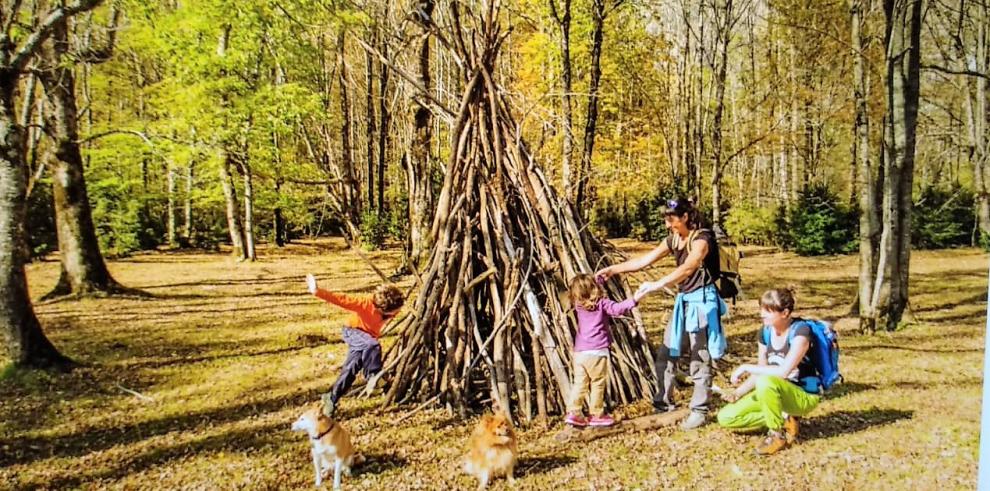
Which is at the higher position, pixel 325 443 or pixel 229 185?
pixel 229 185

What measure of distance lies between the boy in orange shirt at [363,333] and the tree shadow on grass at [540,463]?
126cm

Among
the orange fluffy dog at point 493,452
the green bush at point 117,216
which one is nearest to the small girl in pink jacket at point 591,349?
the orange fluffy dog at point 493,452

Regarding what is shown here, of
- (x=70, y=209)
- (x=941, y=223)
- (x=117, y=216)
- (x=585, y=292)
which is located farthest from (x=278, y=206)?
(x=941, y=223)

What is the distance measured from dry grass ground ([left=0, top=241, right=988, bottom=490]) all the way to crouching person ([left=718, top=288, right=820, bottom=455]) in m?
0.13

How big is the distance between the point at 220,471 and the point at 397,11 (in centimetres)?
1181

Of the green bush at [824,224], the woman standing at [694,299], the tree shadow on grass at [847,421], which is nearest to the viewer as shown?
the woman standing at [694,299]

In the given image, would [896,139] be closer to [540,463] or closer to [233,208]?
[540,463]

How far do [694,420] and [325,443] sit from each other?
7.84 ft

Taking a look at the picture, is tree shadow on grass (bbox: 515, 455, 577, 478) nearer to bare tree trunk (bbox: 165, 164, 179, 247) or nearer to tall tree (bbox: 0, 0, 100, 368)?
tall tree (bbox: 0, 0, 100, 368)

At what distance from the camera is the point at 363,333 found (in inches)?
160

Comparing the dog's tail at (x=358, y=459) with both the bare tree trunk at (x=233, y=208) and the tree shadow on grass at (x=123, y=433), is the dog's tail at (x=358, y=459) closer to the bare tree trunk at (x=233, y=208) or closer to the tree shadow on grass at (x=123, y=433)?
the tree shadow on grass at (x=123, y=433)

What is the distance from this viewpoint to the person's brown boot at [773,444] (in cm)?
358

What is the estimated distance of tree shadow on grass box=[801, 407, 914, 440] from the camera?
3918 millimetres

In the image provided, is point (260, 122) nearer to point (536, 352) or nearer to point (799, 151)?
point (536, 352)
